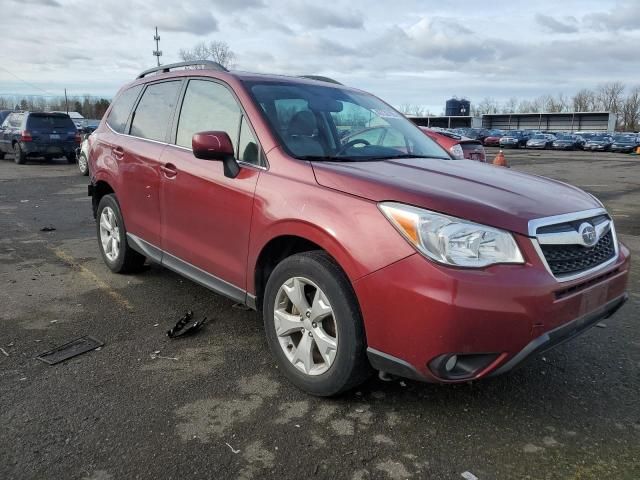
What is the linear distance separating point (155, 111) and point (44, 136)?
1481cm

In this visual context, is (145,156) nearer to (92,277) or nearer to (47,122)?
(92,277)

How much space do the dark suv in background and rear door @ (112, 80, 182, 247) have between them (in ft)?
→ 46.6

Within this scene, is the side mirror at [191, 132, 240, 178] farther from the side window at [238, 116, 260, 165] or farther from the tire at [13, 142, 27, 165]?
the tire at [13, 142, 27, 165]

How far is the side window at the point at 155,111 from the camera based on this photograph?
4.39m

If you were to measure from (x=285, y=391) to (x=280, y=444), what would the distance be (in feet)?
1.75

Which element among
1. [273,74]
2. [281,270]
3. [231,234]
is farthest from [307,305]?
[273,74]

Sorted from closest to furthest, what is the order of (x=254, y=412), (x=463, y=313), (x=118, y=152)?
(x=463, y=313) → (x=254, y=412) → (x=118, y=152)

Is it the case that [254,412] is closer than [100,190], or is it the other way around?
[254,412]

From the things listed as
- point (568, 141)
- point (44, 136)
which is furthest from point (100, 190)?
point (568, 141)

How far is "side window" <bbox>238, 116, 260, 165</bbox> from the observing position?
3404mm

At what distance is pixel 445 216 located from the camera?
2555 millimetres

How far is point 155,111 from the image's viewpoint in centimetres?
462

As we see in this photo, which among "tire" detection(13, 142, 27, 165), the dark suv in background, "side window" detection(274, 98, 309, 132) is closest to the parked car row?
the dark suv in background

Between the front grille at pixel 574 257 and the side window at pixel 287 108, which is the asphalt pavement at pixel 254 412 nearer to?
the front grille at pixel 574 257
